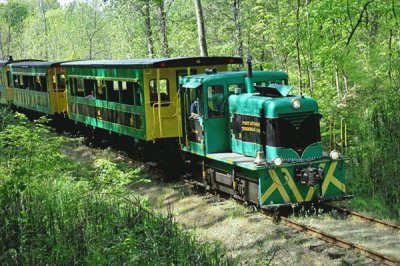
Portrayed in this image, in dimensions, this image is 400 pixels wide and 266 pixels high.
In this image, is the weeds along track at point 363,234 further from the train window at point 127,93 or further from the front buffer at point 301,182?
the train window at point 127,93

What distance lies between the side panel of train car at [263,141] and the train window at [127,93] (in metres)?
3.03

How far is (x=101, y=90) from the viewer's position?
17547 millimetres

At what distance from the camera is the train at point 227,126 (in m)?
10.8

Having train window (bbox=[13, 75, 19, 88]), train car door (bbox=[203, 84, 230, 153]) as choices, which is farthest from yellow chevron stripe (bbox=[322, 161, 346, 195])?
train window (bbox=[13, 75, 19, 88])

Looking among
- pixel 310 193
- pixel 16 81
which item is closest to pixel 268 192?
Answer: pixel 310 193

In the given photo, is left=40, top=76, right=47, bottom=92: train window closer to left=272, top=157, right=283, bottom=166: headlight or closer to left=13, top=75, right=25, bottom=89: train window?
left=13, top=75, right=25, bottom=89: train window

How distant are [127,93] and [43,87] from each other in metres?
9.33

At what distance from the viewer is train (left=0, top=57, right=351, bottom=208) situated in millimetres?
10789

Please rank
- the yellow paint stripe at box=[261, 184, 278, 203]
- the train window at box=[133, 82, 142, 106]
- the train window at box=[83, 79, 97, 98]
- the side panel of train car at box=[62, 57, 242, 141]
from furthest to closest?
the train window at box=[83, 79, 97, 98] < the train window at box=[133, 82, 142, 106] < the side panel of train car at box=[62, 57, 242, 141] < the yellow paint stripe at box=[261, 184, 278, 203]

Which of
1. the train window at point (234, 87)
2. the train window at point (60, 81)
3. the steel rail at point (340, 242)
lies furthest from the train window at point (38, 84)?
the steel rail at point (340, 242)

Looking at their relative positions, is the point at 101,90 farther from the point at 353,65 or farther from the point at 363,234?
the point at 363,234

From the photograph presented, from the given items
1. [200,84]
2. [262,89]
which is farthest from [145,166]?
[262,89]

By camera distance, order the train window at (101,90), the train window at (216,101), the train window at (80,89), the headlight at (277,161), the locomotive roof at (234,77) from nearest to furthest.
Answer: the headlight at (277,161) < the locomotive roof at (234,77) < the train window at (216,101) < the train window at (101,90) < the train window at (80,89)

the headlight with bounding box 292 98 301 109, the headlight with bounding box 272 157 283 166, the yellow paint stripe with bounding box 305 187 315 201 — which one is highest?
the headlight with bounding box 292 98 301 109
